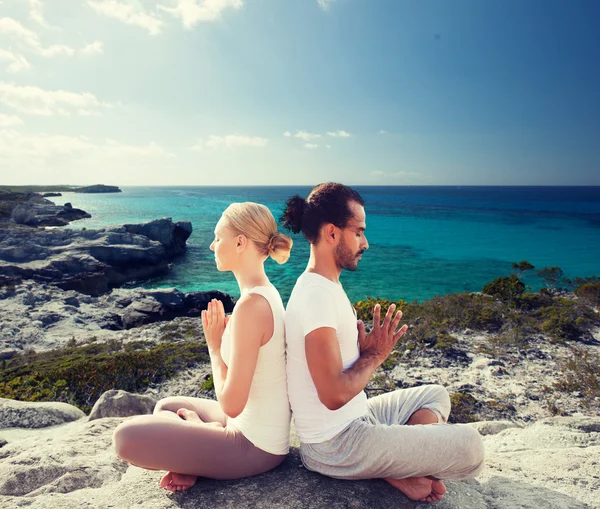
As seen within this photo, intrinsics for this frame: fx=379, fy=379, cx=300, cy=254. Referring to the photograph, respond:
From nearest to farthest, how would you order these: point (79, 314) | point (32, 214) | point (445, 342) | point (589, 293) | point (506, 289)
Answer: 1. point (445, 342)
2. point (589, 293)
3. point (506, 289)
4. point (79, 314)
5. point (32, 214)

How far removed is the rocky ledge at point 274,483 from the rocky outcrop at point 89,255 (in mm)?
25189

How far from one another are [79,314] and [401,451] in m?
20.0

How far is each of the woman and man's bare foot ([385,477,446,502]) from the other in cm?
95

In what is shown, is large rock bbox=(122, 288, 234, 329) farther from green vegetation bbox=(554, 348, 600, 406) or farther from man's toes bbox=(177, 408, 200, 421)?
man's toes bbox=(177, 408, 200, 421)

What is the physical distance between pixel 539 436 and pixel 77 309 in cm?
2057

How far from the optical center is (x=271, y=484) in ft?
9.71

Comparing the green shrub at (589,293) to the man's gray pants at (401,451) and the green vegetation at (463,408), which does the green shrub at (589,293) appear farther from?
the man's gray pants at (401,451)

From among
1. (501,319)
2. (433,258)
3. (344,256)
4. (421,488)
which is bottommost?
(433,258)

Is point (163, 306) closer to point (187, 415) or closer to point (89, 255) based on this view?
point (89, 255)

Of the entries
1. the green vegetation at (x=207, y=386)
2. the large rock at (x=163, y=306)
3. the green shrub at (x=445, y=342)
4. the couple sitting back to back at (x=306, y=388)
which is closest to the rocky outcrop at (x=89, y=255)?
the large rock at (x=163, y=306)

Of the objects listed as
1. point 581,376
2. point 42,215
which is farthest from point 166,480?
point 42,215

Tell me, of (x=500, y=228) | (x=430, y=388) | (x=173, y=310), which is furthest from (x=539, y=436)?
(x=500, y=228)

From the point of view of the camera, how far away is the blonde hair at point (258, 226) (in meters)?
2.91

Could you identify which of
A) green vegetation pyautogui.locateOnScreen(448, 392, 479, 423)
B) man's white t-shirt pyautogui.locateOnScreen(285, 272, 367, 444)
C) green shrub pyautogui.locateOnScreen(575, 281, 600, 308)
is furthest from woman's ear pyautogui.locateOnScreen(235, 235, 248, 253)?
green shrub pyautogui.locateOnScreen(575, 281, 600, 308)
